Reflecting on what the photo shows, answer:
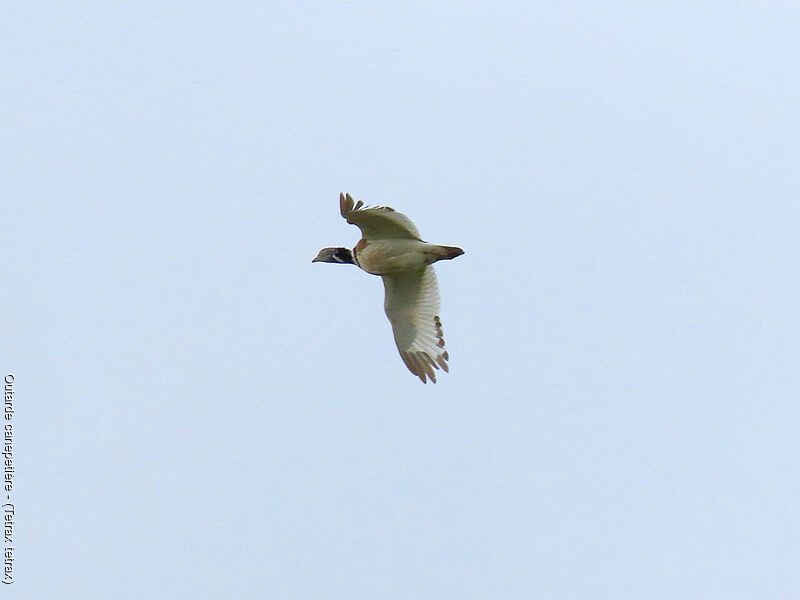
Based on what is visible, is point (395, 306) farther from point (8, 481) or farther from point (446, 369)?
point (8, 481)

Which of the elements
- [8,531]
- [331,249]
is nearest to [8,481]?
[8,531]

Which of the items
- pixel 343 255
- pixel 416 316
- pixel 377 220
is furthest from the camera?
pixel 416 316

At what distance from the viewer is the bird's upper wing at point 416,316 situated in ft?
86.9

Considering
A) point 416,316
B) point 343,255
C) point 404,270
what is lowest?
point 416,316

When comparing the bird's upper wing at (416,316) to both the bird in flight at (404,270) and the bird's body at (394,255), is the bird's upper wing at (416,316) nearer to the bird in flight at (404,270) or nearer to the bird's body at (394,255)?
the bird in flight at (404,270)

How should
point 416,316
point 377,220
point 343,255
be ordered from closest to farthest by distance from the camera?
point 377,220 < point 343,255 < point 416,316

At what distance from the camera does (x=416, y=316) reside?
1055 inches

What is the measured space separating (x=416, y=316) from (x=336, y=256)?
1718 mm

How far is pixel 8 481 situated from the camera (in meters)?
27.6

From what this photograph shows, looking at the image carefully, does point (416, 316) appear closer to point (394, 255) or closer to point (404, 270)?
point (404, 270)

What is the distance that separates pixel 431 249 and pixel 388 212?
107cm

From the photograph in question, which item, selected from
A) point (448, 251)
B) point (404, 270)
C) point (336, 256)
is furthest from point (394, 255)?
point (336, 256)

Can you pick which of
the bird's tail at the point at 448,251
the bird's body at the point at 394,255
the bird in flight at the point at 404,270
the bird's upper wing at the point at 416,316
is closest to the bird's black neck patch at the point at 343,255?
the bird in flight at the point at 404,270

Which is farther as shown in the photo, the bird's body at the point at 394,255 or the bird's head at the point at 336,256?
the bird's head at the point at 336,256
